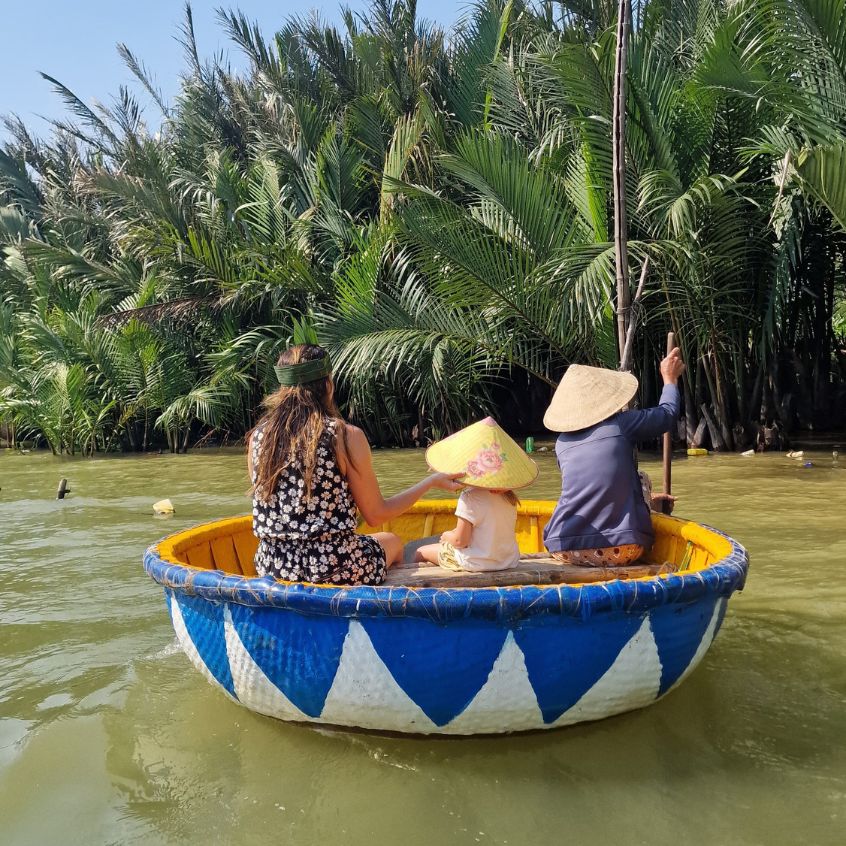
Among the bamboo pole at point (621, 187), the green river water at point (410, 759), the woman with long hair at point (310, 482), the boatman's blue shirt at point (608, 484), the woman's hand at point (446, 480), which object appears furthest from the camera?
the bamboo pole at point (621, 187)

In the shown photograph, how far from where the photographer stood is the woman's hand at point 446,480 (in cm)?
310

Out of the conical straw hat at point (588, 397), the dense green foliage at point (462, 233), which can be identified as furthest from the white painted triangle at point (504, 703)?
the dense green foliage at point (462, 233)

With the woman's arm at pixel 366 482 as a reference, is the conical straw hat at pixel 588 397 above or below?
above

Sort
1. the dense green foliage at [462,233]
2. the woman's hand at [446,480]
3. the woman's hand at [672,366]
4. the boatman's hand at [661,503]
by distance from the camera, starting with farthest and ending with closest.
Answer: the dense green foliage at [462,233], the boatman's hand at [661,503], the woman's hand at [672,366], the woman's hand at [446,480]

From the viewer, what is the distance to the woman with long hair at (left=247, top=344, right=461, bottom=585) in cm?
295

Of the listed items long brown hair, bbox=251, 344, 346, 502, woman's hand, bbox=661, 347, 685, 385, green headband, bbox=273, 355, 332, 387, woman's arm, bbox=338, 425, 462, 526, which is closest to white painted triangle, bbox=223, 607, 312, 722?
long brown hair, bbox=251, 344, 346, 502

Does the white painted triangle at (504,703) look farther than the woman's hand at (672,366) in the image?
No

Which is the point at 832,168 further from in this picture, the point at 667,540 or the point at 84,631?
the point at 84,631

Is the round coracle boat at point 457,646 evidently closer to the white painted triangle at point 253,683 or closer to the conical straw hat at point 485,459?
the white painted triangle at point 253,683

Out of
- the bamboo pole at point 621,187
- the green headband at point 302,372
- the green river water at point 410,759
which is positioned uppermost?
the bamboo pole at point 621,187

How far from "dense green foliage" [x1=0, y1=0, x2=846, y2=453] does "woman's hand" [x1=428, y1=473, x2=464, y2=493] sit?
4.52m

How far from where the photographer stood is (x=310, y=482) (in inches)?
115

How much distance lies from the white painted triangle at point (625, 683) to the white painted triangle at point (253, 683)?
86 cm

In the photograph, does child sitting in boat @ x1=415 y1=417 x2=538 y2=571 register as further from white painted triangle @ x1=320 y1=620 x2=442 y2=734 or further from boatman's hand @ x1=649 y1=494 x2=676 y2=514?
boatman's hand @ x1=649 y1=494 x2=676 y2=514
